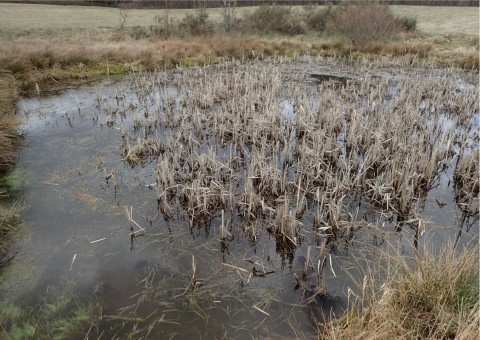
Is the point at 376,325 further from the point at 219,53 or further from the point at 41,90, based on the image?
the point at 219,53

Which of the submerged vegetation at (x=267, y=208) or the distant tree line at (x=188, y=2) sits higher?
the distant tree line at (x=188, y=2)

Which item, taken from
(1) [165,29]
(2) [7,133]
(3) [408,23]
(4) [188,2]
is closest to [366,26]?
(3) [408,23]

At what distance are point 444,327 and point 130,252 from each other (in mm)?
4837

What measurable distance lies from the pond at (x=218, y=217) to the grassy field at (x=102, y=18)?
81.3 ft

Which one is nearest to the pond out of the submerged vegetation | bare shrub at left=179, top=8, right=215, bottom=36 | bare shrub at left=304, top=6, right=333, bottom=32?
the submerged vegetation

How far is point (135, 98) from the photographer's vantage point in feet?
47.8

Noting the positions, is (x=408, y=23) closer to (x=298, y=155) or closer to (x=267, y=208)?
(x=298, y=155)

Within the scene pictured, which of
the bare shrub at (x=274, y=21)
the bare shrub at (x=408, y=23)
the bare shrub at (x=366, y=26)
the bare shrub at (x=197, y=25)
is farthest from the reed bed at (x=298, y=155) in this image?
the bare shrub at (x=274, y=21)

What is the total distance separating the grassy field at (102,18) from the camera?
31.1m

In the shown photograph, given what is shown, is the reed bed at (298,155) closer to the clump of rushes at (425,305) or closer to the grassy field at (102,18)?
the clump of rushes at (425,305)

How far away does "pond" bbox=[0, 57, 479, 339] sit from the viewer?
4926mm

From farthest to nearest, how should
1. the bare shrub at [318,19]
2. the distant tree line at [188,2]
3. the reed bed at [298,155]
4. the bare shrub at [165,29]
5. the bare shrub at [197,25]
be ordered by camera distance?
the distant tree line at [188,2], the bare shrub at [318,19], the bare shrub at [197,25], the bare shrub at [165,29], the reed bed at [298,155]

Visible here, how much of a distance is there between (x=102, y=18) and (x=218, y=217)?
39662mm

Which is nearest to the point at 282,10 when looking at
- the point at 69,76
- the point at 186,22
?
the point at 186,22
